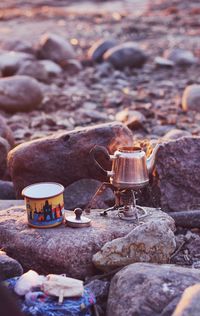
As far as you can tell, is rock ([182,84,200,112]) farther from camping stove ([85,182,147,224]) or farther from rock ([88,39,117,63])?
camping stove ([85,182,147,224])

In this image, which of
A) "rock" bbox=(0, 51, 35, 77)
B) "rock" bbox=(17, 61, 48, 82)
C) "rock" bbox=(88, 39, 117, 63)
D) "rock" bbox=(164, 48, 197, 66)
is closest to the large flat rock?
"rock" bbox=(17, 61, 48, 82)

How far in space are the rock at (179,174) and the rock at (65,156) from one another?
44cm

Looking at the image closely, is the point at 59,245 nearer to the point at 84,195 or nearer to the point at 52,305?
the point at 52,305

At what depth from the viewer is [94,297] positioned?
2.96 meters

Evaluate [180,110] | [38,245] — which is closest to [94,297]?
[38,245]

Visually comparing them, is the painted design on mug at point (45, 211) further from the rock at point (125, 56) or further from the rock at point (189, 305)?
the rock at point (125, 56)

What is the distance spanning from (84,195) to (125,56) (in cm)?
676

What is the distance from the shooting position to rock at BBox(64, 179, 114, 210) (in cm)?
421

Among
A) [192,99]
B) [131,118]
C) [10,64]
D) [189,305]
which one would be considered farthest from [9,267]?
[10,64]

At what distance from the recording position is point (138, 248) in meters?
3.21

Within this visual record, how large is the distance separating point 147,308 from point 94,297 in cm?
34

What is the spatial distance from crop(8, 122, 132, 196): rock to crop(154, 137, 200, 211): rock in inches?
17.2

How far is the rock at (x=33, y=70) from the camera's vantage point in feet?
30.9

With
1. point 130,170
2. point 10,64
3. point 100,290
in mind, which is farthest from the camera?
point 10,64
